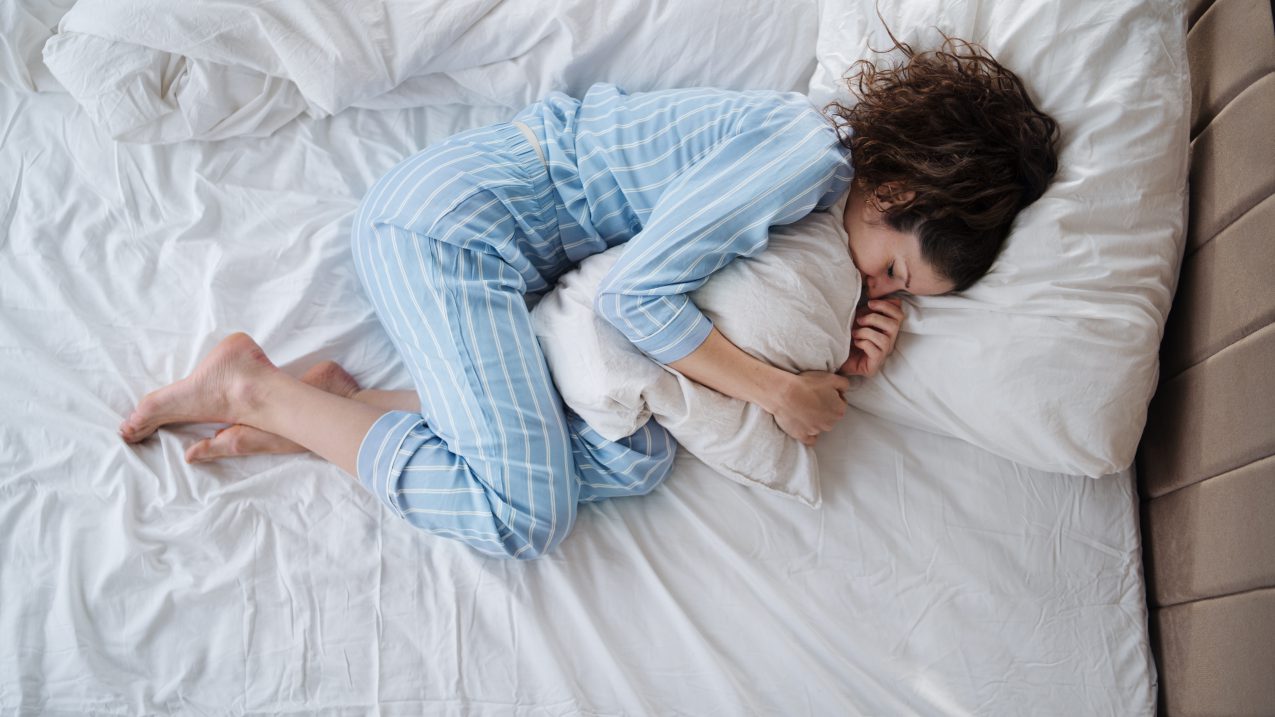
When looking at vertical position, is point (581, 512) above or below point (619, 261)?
below

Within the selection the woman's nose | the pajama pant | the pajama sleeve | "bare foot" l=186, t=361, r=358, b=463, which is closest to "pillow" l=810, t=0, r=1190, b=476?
the woman's nose

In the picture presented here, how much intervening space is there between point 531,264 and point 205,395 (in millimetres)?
447

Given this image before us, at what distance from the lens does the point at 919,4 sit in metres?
1.09

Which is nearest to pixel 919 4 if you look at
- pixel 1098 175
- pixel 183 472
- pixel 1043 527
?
pixel 1098 175

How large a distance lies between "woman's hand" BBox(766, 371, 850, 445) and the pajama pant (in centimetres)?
15

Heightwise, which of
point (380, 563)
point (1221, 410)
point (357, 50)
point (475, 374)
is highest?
point (357, 50)

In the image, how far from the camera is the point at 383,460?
→ 1055 mm

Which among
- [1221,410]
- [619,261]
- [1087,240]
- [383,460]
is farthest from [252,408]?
[1221,410]

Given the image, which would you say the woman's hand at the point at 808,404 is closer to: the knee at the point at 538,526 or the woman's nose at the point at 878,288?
the woman's nose at the point at 878,288

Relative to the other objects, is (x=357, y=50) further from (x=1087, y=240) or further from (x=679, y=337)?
(x=1087, y=240)

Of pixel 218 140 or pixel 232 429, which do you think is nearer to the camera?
pixel 232 429

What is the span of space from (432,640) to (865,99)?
0.84 metres

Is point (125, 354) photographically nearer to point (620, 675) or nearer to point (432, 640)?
point (432, 640)

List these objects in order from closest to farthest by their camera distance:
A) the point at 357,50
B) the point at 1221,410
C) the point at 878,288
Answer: the point at 1221,410 → the point at 878,288 → the point at 357,50
